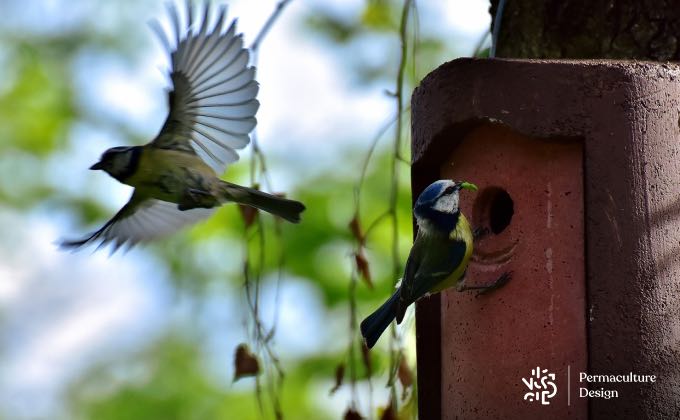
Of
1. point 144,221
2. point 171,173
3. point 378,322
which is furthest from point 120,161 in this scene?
point 378,322

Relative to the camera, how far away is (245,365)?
3.89 metres

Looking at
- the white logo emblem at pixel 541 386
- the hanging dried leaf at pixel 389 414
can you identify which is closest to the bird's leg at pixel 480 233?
the white logo emblem at pixel 541 386

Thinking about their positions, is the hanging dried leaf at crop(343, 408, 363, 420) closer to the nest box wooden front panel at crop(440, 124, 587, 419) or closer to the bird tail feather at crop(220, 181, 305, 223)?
the nest box wooden front panel at crop(440, 124, 587, 419)

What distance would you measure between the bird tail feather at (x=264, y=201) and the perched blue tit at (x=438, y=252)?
17.4 inches

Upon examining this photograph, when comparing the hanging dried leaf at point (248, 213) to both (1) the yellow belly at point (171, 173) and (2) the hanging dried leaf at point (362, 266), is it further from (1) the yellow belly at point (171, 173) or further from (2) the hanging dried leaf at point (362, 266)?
(2) the hanging dried leaf at point (362, 266)

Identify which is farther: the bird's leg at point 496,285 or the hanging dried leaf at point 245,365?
the hanging dried leaf at point 245,365

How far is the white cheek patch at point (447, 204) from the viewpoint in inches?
128

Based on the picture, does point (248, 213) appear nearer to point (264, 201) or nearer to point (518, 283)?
point (264, 201)

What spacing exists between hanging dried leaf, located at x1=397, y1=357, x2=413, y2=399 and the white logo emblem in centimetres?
80

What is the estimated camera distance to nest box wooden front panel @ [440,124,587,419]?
3133 millimetres

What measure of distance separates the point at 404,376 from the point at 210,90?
1.21 meters

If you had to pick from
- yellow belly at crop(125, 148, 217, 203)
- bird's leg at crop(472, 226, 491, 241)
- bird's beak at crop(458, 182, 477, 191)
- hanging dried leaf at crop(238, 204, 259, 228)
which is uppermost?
yellow belly at crop(125, 148, 217, 203)

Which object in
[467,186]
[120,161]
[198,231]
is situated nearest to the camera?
[467,186]

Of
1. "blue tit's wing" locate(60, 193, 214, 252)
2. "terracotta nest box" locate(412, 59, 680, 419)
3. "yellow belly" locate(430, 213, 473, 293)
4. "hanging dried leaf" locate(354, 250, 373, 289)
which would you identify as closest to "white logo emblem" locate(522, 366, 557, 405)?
"terracotta nest box" locate(412, 59, 680, 419)
